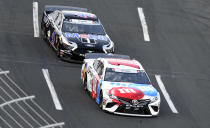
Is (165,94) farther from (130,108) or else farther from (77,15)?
(77,15)

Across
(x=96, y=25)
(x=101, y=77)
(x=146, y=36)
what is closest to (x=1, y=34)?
(x=96, y=25)

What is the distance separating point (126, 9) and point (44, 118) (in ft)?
58.0

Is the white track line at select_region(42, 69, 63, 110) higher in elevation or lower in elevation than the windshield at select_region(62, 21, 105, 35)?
lower

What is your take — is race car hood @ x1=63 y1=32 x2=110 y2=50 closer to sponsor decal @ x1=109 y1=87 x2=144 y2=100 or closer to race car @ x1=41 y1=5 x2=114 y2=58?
race car @ x1=41 y1=5 x2=114 y2=58

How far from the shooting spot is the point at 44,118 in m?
22.6

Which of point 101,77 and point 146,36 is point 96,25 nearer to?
point 146,36

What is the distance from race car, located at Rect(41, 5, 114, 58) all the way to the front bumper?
644 cm

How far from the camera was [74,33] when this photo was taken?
30672 millimetres

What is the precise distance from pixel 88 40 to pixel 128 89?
21.4 feet

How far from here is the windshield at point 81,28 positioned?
102ft

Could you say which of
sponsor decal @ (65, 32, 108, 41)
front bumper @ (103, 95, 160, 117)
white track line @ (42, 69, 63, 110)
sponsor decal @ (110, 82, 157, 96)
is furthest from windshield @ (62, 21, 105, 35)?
front bumper @ (103, 95, 160, 117)

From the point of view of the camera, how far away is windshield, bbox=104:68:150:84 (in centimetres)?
2482

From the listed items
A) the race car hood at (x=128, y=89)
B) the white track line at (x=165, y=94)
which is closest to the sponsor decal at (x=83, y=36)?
the white track line at (x=165, y=94)

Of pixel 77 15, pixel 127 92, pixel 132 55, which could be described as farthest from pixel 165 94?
pixel 77 15
